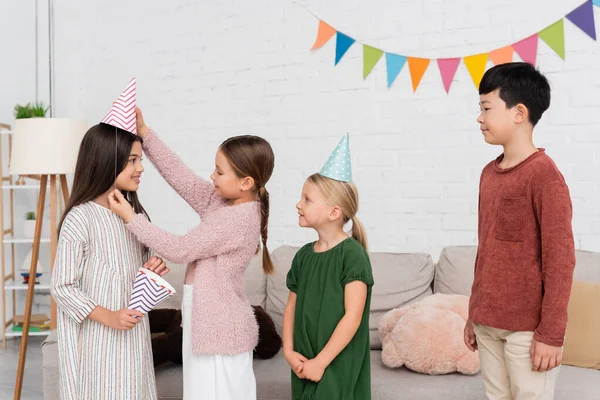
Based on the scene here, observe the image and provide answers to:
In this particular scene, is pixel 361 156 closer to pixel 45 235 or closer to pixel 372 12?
pixel 372 12

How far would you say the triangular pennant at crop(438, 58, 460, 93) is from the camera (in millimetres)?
3287

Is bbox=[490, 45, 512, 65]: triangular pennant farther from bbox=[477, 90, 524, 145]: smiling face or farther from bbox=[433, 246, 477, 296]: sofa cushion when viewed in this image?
bbox=[477, 90, 524, 145]: smiling face

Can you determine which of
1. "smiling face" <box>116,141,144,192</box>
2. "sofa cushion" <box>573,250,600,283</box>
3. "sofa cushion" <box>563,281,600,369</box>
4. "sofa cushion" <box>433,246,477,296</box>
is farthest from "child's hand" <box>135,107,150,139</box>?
"sofa cushion" <box>573,250,600,283</box>

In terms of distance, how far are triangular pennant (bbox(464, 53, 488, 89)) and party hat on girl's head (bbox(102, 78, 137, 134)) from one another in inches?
73.1

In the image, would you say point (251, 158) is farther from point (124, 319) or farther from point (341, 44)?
point (341, 44)

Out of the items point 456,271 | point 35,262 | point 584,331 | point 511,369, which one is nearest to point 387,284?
point 456,271

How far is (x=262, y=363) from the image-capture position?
2520 millimetres

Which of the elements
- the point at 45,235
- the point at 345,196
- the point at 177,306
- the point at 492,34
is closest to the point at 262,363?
the point at 177,306

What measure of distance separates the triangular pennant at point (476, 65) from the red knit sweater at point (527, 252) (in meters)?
1.58

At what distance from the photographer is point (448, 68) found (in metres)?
3.30

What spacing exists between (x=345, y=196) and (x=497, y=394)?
0.66 meters

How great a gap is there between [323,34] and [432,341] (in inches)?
73.0

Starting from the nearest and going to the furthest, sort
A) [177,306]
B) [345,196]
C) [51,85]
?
1. [345,196]
2. [177,306]
3. [51,85]

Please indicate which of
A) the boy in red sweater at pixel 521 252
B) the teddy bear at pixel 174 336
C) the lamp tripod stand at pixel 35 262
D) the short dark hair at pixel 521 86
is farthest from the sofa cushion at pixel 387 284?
the short dark hair at pixel 521 86
